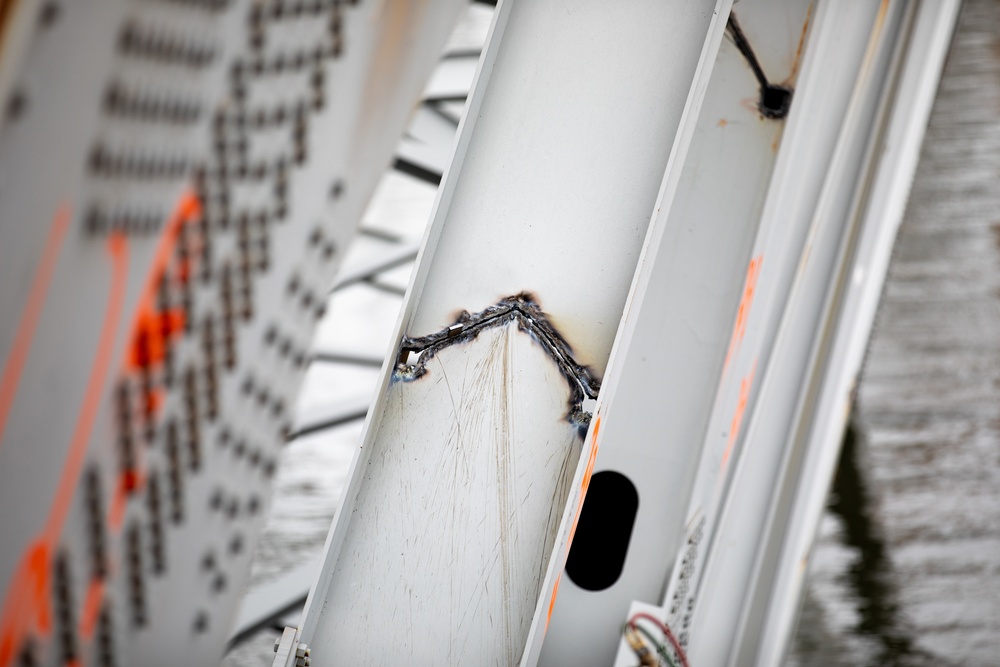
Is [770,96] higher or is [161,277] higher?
[770,96]

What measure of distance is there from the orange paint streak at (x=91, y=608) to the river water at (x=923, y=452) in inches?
263

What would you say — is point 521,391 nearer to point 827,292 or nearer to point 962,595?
point 827,292

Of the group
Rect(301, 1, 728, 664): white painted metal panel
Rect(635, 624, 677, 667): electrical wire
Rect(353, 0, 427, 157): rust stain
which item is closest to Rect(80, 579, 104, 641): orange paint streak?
Rect(353, 0, 427, 157): rust stain

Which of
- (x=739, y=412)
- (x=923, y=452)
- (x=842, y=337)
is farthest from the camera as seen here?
(x=923, y=452)

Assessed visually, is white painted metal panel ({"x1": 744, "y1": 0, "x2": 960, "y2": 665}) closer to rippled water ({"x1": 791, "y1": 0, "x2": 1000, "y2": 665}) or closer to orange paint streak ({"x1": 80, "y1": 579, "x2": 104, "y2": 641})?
orange paint streak ({"x1": 80, "y1": 579, "x2": 104, "y2": 641})

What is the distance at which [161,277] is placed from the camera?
73cm

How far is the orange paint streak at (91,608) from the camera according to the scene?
766 millimetres

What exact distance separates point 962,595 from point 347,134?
8267 mm

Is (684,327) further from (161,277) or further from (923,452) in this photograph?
(923,452)

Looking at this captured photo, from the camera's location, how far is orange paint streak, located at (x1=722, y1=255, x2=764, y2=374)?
93.0 inches

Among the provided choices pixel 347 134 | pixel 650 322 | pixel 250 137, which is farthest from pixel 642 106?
pixel 250 137

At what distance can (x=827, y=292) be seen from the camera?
305cm

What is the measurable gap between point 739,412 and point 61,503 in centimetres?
213

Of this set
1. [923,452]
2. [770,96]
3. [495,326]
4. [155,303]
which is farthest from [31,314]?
[923,452]
